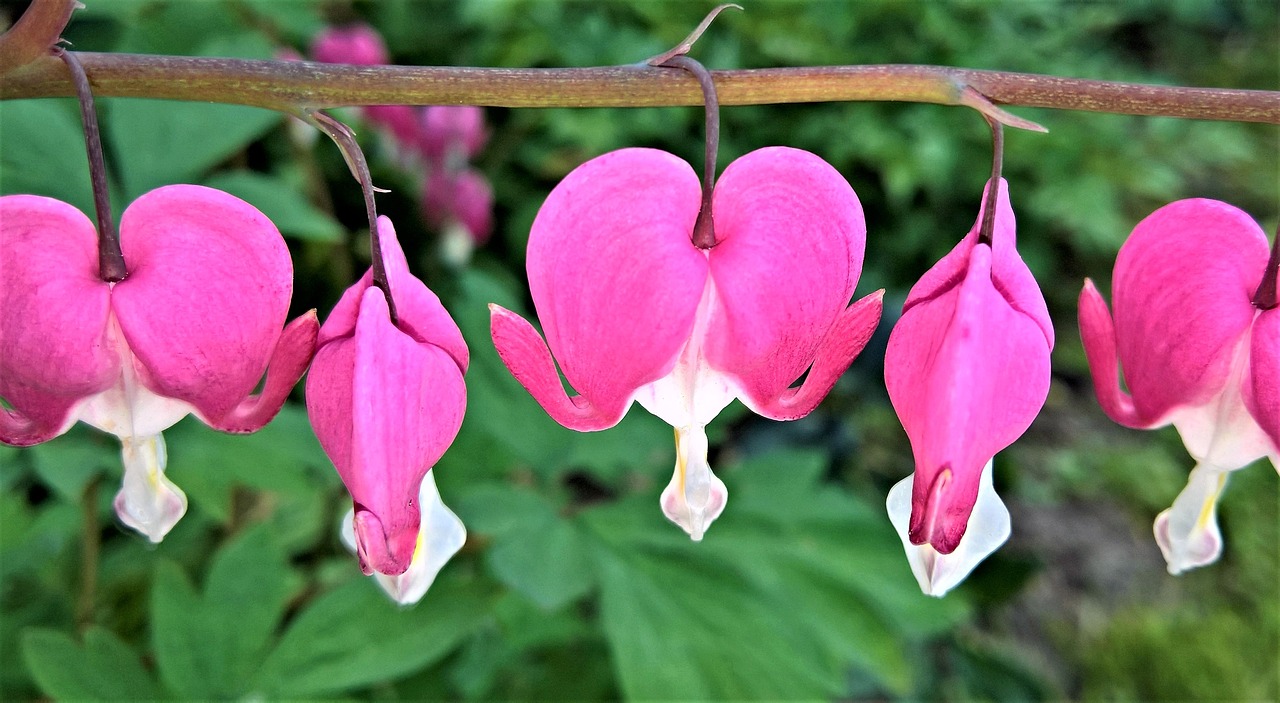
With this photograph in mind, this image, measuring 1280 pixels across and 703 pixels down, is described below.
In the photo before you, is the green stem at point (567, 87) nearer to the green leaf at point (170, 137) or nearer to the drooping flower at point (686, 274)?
the drooping flower at point (686, 274)

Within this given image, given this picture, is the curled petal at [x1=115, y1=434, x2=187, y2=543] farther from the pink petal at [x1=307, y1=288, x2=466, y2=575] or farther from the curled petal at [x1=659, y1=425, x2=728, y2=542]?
the curled petal at [x1=659, y1=425, x2=728, y2=542]

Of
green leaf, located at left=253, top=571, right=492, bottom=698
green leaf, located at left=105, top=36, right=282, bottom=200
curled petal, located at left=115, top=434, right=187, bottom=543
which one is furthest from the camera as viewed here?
green leaf, located at left=105, top=36, right=282, bottom=200

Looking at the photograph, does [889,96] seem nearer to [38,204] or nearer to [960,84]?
[960,84]

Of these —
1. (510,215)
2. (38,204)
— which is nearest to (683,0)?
(510,215)

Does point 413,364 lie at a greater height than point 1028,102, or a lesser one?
lesser

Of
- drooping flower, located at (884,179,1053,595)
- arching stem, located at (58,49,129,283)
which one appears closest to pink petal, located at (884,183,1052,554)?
drooping flower, located at (884,179,1053,595)

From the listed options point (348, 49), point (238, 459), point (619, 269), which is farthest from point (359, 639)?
point (348, 49)

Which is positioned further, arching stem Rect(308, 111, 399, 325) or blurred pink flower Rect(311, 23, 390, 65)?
blurred pink flower Rect(311, 23, 390, 65)

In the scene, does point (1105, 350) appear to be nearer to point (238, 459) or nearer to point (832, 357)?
point (832, 357)

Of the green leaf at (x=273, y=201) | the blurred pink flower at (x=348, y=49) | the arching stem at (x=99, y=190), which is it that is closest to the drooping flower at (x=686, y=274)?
the arching stem at (x=99, y=190)
